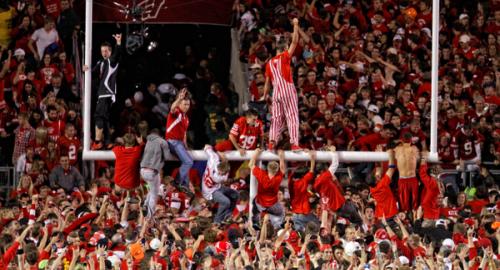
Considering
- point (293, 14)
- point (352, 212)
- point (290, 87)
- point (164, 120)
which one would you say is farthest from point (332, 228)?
point (293, 14)

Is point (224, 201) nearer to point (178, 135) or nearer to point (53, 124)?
point (178, 135)

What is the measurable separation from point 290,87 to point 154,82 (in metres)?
6.42

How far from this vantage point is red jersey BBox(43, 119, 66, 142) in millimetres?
31611

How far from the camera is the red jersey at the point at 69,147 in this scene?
103 feet

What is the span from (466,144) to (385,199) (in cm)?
399

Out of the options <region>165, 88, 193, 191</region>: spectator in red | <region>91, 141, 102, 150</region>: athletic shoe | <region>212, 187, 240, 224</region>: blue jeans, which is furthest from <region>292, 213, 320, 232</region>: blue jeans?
<region>91, 141, 102, 150</region>: athletic shoe

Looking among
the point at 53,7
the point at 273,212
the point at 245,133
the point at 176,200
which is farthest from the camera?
the point at 53,7

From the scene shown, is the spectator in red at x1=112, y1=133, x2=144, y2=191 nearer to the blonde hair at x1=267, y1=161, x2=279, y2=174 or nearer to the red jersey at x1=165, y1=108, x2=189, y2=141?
the red jersey at x1=165, y1=108, x2=189, y2=141

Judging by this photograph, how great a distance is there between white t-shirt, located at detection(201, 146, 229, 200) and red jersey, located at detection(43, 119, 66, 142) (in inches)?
134

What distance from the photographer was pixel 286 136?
95.0 feet

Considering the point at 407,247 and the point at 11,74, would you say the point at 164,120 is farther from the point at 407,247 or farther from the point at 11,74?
the point at 407,247

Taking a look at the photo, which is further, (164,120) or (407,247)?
(164,120)

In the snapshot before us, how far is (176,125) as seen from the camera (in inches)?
1073

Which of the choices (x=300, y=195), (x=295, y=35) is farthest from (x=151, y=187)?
(x=295, y=35)
